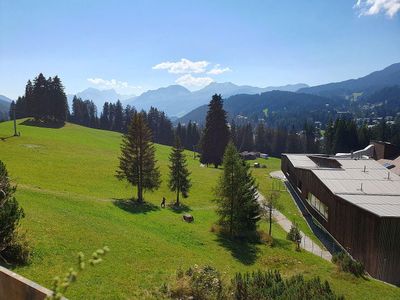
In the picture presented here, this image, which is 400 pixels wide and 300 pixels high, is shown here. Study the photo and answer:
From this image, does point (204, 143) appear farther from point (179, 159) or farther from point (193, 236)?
point (193, 236)

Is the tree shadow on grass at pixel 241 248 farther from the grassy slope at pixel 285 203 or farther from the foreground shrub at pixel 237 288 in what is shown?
the foreground shrub at pixel 237 288

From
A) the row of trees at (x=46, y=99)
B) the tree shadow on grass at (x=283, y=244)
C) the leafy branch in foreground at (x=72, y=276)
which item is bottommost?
the tree shadow on grass at (x=283, y=244)

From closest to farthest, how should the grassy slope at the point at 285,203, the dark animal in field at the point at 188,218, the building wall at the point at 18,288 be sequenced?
the building wall at the point at 18,288, the dark animal in field at the point at 188,218, the grassy slope at the point at 285,203

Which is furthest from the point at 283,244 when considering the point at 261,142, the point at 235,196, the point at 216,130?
the point at 261,142

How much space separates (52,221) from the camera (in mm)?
23625

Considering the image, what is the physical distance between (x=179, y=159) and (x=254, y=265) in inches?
891

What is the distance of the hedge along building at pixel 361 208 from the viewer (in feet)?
88.6

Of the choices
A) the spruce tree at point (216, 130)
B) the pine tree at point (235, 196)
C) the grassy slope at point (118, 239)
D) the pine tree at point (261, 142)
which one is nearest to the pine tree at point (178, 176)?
the grassy slope at point (118, 239)

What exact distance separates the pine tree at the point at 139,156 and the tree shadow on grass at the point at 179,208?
3.35m

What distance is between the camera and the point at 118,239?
23734 mm

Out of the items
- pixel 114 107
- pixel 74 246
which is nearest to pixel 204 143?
pixel 74 246

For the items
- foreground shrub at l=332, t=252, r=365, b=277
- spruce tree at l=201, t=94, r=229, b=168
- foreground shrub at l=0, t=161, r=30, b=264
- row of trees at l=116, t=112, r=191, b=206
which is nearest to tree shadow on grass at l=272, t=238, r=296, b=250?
foreground shrub at l=332, t=252, r=365, b=277

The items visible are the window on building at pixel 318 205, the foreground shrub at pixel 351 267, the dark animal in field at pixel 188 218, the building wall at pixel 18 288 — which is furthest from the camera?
the window on building at pixel 318 205

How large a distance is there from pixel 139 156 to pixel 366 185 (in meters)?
25.5
